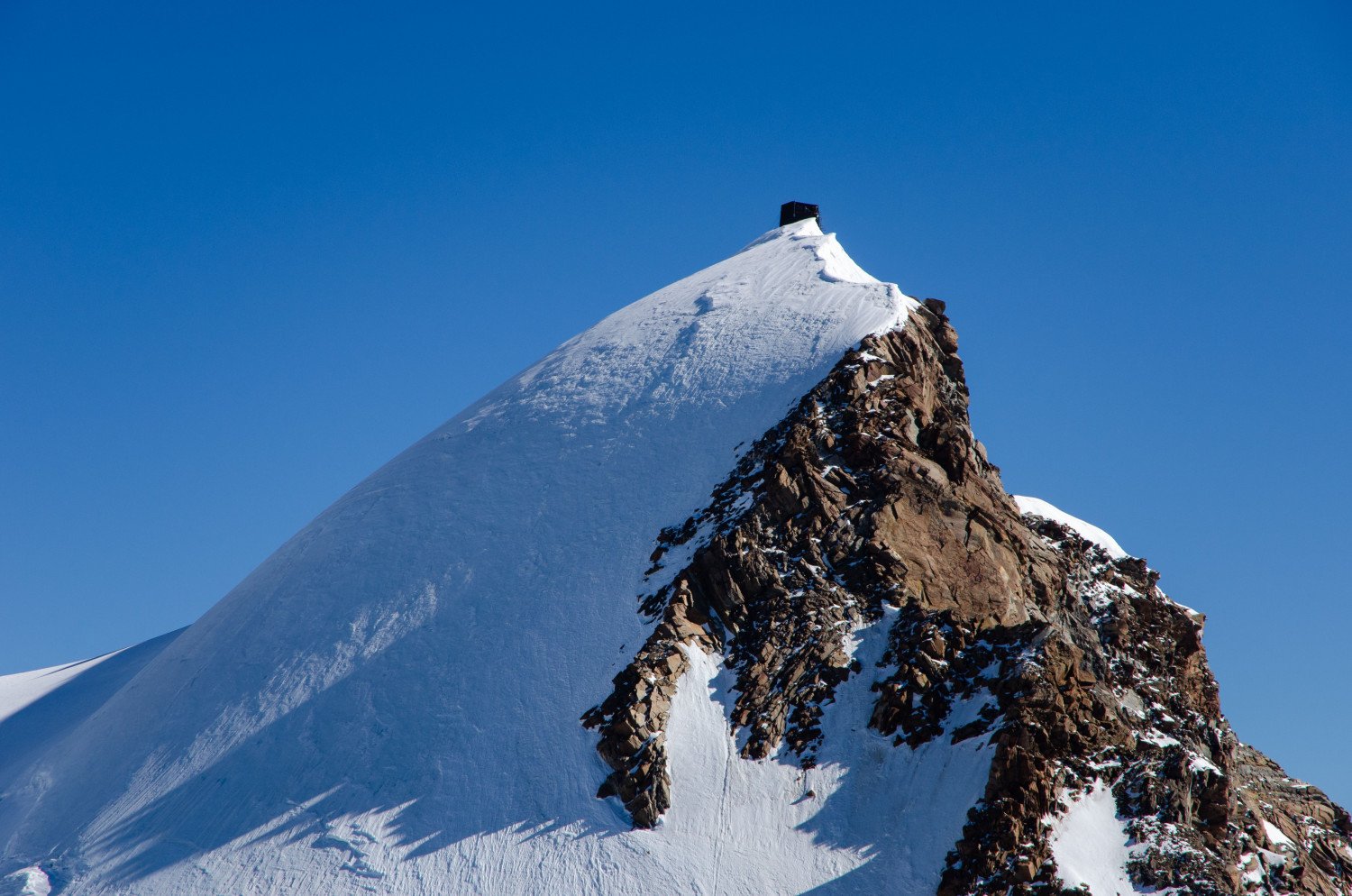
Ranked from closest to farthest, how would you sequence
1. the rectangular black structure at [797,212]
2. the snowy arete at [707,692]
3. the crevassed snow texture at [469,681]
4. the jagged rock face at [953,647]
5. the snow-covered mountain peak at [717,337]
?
the jagged rock face at [953,647] < the snowy arete at [707,692] < the crevassed snow texture at [469,681] < the snow-covered mountain peak at [717,337] < the rectangular black structure at [797,212]

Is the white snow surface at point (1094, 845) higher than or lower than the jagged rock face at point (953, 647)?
lower

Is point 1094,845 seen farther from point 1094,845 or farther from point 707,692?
point 707,692

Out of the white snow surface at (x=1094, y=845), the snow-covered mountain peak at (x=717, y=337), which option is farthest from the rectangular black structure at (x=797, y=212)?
the white snow surface at (x=1094, y=845)

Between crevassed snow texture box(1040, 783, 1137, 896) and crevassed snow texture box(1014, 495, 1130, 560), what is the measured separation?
12659 mm

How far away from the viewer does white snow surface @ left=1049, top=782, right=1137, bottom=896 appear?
2852 cm

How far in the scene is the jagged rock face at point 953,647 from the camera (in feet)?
98.3

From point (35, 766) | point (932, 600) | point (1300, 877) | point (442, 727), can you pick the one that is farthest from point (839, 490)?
point (35, 766)

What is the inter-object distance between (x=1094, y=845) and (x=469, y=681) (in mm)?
15790

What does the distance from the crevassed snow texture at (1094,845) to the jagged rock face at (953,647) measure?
240mm

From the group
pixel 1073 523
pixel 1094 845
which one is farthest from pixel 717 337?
pixel 1094 845

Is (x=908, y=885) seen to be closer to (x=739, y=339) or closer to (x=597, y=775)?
(x=597, y=775)

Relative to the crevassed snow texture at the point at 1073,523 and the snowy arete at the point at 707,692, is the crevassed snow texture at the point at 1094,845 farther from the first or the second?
the crevassed snow texture at the point at 1073,523

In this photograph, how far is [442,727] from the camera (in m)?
34.1

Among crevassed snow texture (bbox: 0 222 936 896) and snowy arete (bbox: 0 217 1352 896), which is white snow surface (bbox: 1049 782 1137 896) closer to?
snowy arete (bbox: 0 217 1352 896)
